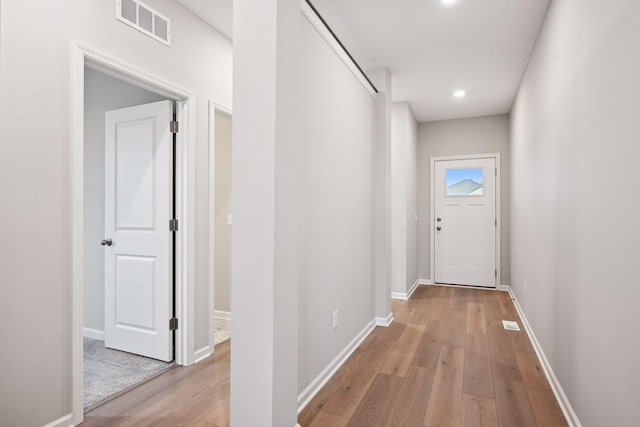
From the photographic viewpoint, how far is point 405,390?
2348 mm

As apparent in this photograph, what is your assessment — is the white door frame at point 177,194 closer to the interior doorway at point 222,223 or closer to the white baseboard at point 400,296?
the interior doorway at point 222,223

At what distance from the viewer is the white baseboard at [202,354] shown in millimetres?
2771

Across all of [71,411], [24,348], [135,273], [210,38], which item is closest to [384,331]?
[135,273]

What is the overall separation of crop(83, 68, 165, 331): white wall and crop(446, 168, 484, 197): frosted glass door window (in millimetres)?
4827

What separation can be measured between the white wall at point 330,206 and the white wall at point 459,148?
274cm

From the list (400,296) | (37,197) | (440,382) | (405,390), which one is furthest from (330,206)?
(400,296)

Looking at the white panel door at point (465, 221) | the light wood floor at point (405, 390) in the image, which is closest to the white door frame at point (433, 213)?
the white panel door at point (465, 221)

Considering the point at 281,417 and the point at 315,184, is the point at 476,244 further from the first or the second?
the point at 281,417

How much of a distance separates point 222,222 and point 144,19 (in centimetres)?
214

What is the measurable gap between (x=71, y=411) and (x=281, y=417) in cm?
117

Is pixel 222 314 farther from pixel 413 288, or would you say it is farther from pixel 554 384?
pixel 554 384

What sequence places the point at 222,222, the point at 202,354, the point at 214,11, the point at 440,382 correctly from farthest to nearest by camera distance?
the point at 222,222, the point at 202,354, the point at 214,11, the point at 440,382

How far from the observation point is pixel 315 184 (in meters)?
2.35

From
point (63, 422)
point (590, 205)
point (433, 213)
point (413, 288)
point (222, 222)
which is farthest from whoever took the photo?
point (433, 213)
